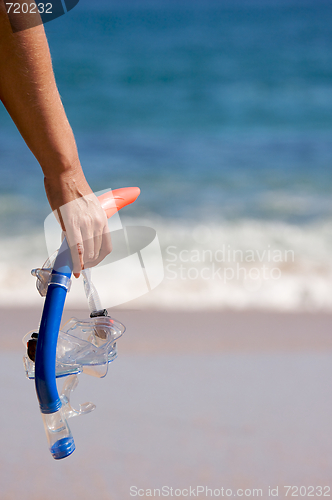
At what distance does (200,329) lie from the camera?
1.62 m

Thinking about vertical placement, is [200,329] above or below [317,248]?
above

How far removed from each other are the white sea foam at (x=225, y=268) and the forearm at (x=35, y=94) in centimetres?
86

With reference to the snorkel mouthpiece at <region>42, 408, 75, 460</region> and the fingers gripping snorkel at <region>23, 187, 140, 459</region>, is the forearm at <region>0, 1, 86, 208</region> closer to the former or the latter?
the fingers gripping snorkel at <region>23, 187, 140, 459</region>

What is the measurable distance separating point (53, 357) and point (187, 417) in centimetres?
75

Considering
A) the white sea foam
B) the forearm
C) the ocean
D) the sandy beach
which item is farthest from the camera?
the ocean

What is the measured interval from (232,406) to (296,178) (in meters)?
2.55

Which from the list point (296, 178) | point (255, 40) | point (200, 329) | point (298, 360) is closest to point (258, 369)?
point (298, 360)

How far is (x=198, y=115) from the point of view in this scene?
3719 millimetres

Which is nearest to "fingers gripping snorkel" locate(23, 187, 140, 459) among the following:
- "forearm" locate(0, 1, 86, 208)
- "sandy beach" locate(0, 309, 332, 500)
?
"forearm" locate(0, 1, 86, 208)

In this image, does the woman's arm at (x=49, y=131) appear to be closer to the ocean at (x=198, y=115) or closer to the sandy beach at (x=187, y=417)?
the sandy beach at (x=187, y=417)

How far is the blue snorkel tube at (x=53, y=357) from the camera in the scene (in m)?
0.51

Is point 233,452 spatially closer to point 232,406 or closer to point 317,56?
point 232,406

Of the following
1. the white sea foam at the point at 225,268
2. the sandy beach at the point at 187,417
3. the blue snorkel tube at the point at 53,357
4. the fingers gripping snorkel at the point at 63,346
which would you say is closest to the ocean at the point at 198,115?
the white sea foam at the point at 225,268

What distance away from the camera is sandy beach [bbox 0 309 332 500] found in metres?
0.98
